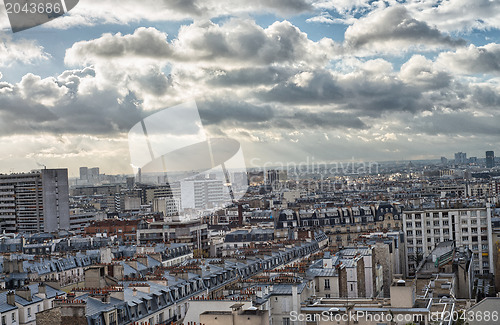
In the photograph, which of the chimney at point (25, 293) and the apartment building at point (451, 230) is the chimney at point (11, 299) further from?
the apartment building at point (451, 230)

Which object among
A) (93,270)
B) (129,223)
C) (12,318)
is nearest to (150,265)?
(93,270)

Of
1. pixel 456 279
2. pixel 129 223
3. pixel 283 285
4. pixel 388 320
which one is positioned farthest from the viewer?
pixel 129 223

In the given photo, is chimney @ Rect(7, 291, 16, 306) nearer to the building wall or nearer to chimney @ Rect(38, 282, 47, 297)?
chimney @ Rect(38, 282, 47, 297)

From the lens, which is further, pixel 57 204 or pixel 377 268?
pixel 57 204

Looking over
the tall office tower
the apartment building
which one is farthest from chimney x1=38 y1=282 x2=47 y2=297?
the tall office tower

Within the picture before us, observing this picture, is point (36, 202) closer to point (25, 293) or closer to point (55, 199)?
point (55, 199)

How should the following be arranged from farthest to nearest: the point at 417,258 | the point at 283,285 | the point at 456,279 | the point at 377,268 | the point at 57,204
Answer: the point at 57,204
the point at 417,258
the point at 377,268
the point at 456,279
the point at 283,285

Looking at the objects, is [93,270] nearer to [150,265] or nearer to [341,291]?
[150,265]

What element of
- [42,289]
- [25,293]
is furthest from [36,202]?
[25,293]
